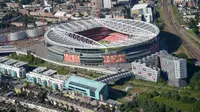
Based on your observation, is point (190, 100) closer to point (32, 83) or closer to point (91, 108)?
point (91, 108)

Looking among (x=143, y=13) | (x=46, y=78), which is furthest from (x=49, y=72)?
(x=143, y=13)

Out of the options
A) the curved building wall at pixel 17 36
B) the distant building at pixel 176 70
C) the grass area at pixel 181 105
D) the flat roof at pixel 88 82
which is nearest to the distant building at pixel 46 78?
the flat roof at pixel 88 82

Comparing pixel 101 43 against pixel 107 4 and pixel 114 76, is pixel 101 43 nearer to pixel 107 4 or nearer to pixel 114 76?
pixel 114 76

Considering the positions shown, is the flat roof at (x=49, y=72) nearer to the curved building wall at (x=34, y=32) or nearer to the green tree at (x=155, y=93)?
the green tree at (x=155, y=93)

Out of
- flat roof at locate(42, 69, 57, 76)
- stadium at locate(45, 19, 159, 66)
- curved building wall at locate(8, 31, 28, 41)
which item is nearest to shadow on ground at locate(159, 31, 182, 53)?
stadium at locate(45, 19, 159, 66)

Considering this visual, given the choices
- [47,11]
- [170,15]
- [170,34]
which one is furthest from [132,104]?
[47,11]

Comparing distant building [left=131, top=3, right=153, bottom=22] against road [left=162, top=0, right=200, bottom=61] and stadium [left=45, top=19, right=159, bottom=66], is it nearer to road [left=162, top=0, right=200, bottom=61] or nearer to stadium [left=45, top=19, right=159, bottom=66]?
road [left=162, top=0, right=200, bottom=61]
